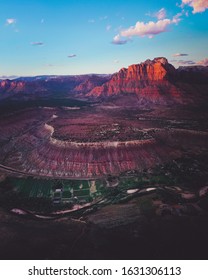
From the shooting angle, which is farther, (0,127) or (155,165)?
(0,127)

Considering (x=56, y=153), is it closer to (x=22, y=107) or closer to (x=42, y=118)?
(x=42, y=118)

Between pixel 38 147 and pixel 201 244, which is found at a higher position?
pixel 38 147

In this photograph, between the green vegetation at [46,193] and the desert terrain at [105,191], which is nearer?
the desert terrain at [105,191]

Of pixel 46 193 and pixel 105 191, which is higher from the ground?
pixel 105 191

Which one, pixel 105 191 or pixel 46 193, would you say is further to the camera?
pixel 46 193

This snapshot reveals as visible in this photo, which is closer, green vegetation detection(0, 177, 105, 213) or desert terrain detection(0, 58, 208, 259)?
desert terrain detection(0, 58, 208, 259)

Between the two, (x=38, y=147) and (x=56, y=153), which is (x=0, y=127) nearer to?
(x=38, y=147)

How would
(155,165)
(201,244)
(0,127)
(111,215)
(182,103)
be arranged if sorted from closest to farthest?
1. (201,244)
2. (111,215)
3. (155,165)
4. (0,127)
5. (182,103)

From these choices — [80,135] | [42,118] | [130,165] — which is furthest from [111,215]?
[42,118]
